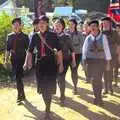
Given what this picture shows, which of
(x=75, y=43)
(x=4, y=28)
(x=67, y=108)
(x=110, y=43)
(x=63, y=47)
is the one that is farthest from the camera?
(x=4, y=28)

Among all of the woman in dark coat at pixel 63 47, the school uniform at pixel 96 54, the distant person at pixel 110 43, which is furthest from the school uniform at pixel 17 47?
the distant person at pixel 110 43

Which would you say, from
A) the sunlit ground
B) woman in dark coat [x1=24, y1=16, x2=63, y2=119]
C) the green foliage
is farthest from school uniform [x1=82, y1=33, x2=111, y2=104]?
the green foliage

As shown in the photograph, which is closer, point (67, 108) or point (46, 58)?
point (46, 58)

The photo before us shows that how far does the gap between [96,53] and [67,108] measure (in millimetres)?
1356

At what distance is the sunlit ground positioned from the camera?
9.17 meters

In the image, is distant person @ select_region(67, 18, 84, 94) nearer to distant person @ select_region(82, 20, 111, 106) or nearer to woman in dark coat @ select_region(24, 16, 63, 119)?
distant person @ select_region(82, 20, 111, 106)

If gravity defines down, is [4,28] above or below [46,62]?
above

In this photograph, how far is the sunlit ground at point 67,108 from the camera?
30.1 ft

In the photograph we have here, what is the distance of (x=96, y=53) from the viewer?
31.1 ft

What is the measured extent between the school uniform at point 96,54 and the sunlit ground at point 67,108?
0.61 meters

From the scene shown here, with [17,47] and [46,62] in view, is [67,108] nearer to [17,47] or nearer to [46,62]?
[46,62]

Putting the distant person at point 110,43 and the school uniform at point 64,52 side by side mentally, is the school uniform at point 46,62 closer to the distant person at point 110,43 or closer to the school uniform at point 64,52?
the school uniform at point 64,52

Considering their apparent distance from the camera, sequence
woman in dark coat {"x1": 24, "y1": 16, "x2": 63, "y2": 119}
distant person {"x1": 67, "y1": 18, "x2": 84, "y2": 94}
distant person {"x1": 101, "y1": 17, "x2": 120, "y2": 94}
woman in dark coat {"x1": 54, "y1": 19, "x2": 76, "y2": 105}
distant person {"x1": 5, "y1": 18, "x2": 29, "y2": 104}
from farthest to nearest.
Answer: distant person {"x1": 67, "y1": 18, "x2": 84, "y2": 94} → distant person {"x1": 101, "y1": 17, "x2": 120, "y2": 94} → distant person {"x1": 5, "y1": 18, "x2": 29, "y2": 104} → woman in dark coat {"x1": 54, "y1": 19, "x2": 76, "y2": 105} → woman in dark coat {"x1": 24, "y1": 16, "x2": 63, "y2": 119}

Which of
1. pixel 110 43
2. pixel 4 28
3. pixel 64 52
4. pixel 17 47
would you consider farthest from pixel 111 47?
pixel 4 28
